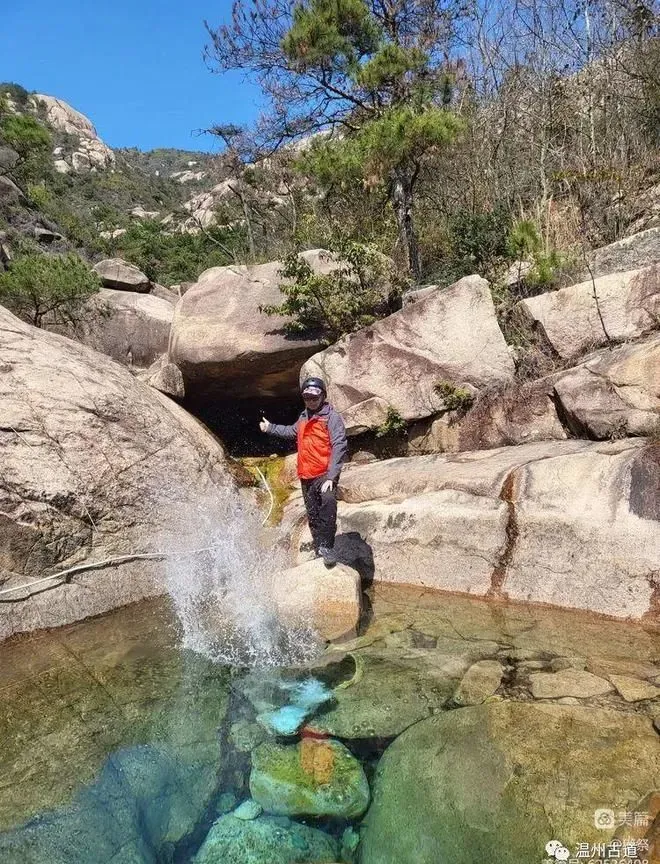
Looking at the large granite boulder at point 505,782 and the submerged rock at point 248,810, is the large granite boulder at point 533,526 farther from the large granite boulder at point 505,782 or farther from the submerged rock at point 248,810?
the submerged rock at point 248,810

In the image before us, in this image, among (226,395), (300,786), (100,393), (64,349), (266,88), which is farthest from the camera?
(266,88)

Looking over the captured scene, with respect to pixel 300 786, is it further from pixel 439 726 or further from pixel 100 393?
pixel 100 393

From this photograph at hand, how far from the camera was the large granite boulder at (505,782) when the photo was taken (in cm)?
287

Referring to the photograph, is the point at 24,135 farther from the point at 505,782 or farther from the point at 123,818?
the point at 505,782

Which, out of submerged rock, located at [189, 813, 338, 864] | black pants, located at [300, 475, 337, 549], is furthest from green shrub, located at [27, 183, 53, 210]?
submerged rock, located at [189, 813, 338, 864]

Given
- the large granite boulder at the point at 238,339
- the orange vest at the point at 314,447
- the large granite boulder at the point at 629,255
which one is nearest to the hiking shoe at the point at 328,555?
the orange vest at the point at 314,447

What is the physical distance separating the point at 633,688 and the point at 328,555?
2.79 m

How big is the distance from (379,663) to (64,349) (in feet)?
18.7

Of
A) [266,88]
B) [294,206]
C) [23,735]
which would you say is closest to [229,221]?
[294,206]

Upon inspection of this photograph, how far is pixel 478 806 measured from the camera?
3.08 m

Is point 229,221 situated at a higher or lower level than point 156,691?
higher

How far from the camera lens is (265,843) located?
302 centimetres

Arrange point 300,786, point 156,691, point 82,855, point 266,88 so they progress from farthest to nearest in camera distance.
Result: point 266,88
point 156,691
point 300,786
point 82,855

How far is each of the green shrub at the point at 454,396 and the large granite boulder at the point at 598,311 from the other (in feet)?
4.39
